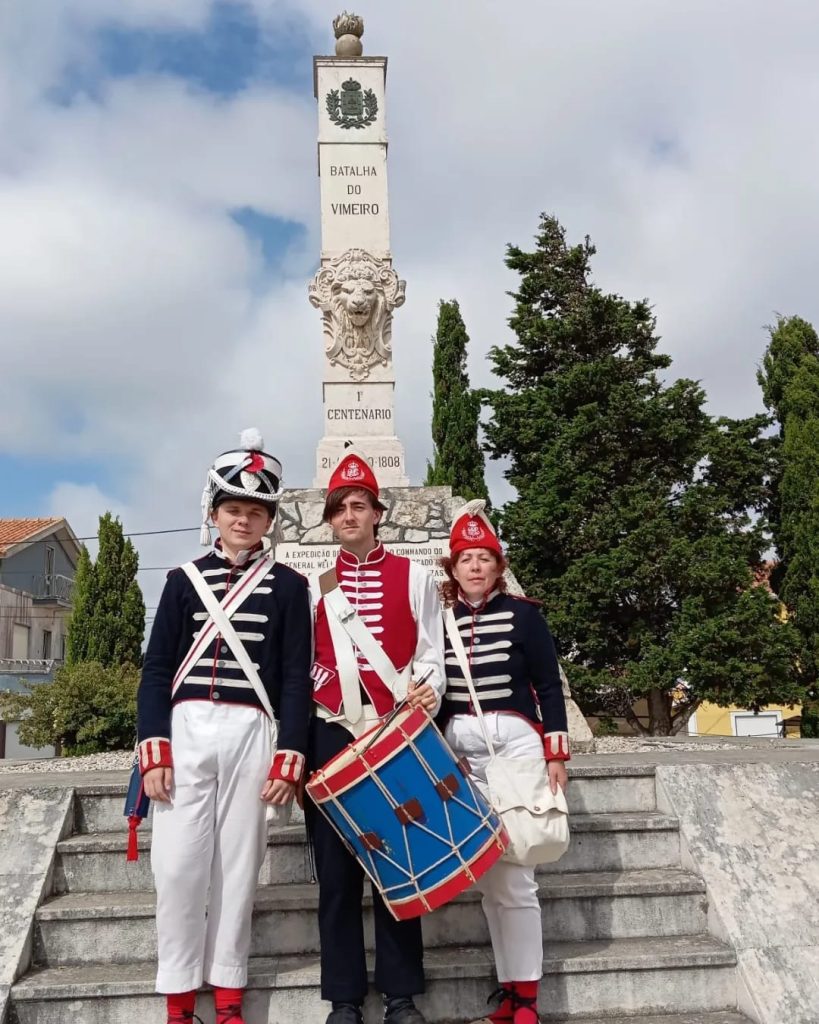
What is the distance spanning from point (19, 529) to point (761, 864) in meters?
27.5

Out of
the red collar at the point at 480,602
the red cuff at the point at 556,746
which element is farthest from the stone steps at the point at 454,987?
the red collar at the point at 480,602

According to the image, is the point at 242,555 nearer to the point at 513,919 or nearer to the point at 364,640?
the point at 364,640

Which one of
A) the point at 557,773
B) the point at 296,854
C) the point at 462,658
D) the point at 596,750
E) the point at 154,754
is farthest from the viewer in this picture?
the point at 596,750

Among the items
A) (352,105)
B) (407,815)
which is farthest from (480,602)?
(352,105)

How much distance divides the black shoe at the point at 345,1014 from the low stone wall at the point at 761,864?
1358 millimetres

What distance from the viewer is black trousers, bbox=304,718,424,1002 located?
2.63 metres

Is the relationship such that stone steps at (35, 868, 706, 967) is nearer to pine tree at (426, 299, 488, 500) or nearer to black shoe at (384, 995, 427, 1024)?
black shoe at (384, 995, 427, 1024)

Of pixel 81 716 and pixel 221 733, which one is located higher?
pixel 221 733

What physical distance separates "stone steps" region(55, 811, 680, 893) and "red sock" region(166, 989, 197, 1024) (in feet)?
2.80

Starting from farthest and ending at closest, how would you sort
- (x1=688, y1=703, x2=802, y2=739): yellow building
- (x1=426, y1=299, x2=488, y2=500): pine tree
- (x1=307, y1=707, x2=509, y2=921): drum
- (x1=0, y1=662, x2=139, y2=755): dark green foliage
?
(x1=688, y1=703, x2=802, y2=739): yellow building, (x1=426, y1=299, x2=488, y2=500): pine tree, (x1=0, y1=662, x2=139, y2=755): dark green foliage, (x1=307, y1=707, x2=509, y2=921): drum

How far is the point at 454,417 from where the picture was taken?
14.0 metres

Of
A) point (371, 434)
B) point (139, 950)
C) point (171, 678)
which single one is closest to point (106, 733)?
point (371, 434)

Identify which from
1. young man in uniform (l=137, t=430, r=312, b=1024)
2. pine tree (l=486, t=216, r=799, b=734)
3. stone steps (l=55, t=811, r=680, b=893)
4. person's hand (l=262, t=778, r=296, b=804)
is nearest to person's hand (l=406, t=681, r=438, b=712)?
young man in uniform (l=137, t=430, r=312, b=1024)

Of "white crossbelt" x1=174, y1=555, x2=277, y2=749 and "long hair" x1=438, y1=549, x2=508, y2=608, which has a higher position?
"long hair" x1=438, y1=549, x2=508, y2=608
